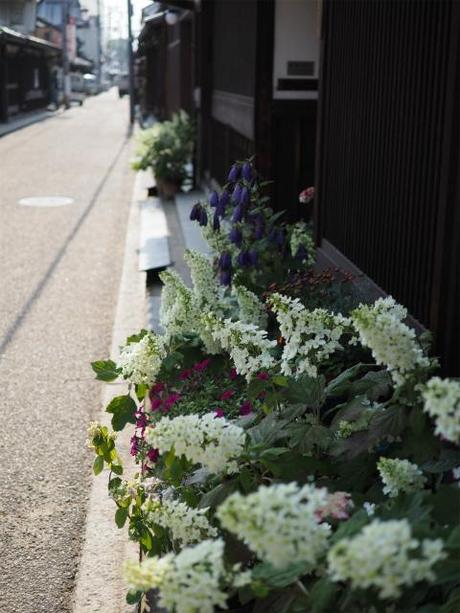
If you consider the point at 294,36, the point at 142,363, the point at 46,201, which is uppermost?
the point at 294,36

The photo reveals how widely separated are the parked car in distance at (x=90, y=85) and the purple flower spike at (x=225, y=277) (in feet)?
273

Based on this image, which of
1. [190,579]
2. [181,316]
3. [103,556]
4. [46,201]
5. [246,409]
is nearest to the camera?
Result: [190,579]

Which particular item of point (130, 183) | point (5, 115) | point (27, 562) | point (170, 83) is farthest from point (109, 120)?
point (27, 562)

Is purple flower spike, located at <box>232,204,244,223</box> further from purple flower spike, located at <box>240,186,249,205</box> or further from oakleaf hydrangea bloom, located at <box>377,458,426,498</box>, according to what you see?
oakleaf hydrangea bloom, located at <box>377,458,426,498</box>

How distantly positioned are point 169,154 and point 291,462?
14393mm

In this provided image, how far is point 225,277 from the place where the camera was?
6.21m

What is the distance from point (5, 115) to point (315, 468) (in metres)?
38.8

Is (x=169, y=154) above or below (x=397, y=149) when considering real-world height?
below

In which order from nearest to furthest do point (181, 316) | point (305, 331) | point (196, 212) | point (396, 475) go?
point (396, 475) < point (305, 331) < point (181, 316) < point (196, 212)

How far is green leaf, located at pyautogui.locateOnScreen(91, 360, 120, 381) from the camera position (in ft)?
13.3

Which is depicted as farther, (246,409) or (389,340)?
(246,409)

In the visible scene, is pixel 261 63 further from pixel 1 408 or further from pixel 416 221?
pixel 416 221

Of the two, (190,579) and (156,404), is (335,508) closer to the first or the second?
(190,579)

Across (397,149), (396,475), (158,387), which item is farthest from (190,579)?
(397,149)
